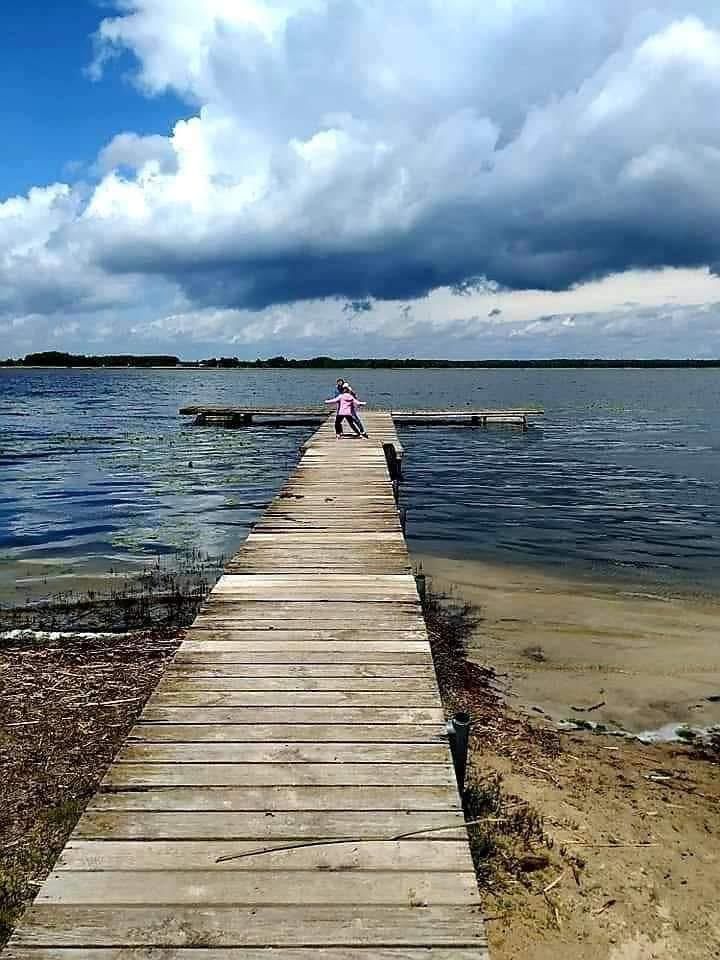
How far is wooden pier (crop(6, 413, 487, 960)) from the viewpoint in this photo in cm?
267

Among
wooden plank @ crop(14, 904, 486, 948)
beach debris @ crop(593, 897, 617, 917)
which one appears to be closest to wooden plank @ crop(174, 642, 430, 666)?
beach debris @ crop(593, 897, 617, 917)

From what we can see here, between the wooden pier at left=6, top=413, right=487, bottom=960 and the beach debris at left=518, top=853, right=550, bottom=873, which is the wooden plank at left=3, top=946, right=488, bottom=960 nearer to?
the wooden pier at left=6, top=413, right=487, bottom=960

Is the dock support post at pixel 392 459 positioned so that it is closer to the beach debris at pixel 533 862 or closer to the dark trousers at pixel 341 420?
the dark trousers at pixel 341 420

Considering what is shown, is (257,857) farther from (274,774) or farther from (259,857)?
(274,774)

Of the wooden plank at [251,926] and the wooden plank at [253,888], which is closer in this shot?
the wooden plank at [251,926]

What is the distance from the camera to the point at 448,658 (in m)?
8.62

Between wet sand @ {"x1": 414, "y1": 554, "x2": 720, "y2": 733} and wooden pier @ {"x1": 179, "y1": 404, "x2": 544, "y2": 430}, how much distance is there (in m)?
23.6

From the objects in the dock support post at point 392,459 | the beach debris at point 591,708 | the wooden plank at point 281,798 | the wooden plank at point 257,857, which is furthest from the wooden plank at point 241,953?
the dock support post at point 392,459

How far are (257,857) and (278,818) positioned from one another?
11.0 inches

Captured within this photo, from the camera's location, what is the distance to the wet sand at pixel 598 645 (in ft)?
25.4

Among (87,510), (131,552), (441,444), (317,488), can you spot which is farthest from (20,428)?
(317,488)

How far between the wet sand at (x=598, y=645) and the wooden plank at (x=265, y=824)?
14.7 feet

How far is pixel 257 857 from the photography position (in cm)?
308

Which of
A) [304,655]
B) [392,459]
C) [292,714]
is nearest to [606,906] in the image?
[292,714]
